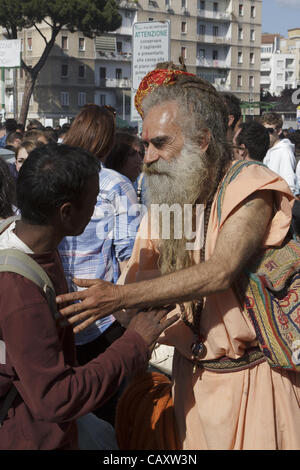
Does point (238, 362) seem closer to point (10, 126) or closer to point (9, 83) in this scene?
point (10, 126)

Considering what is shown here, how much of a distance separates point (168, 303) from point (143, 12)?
67461 millimetres

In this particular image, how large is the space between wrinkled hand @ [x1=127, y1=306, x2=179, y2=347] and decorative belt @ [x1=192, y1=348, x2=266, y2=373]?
10.9 inches

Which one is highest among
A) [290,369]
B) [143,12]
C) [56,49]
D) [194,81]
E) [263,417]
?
[143,12]

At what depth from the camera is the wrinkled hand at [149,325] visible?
203cm

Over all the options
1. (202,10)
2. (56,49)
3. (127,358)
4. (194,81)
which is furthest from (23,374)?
(202,10)

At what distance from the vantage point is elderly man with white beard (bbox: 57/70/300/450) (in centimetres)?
201

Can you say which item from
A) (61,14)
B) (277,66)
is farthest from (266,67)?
(61,14)

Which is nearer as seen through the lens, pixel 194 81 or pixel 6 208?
pixel 194 81

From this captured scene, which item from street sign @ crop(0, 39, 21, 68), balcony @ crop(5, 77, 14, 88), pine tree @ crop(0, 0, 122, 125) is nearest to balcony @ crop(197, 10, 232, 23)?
balcony @ crop(5, 77, 14, 88)

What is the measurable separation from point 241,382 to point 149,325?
42 cm

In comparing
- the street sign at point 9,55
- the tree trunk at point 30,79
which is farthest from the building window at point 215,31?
the street sign at point 9,55

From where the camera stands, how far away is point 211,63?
71.6 metres

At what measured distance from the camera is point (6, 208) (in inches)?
131
